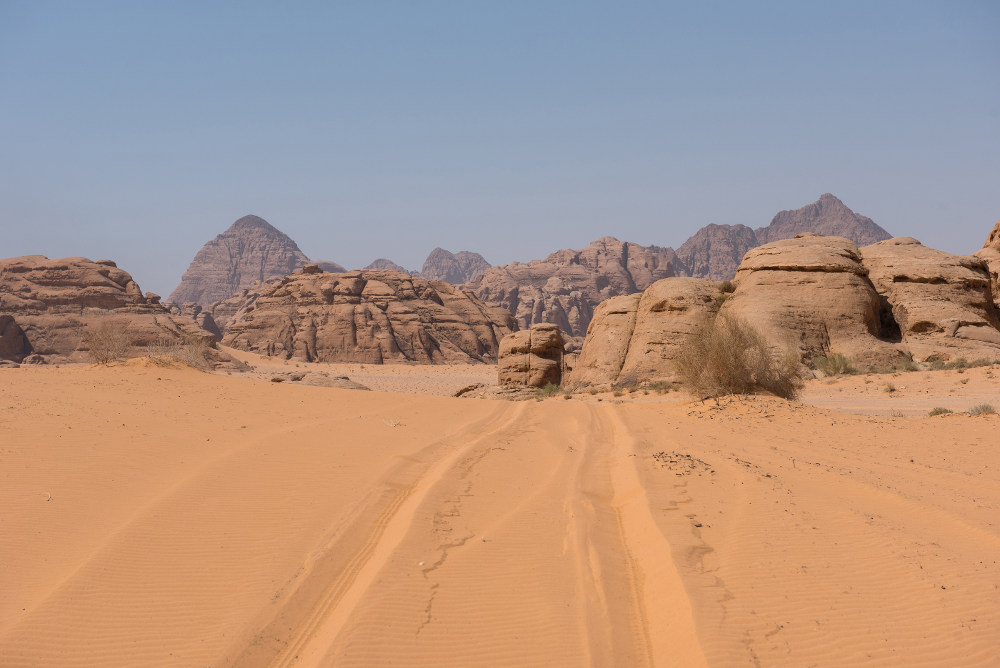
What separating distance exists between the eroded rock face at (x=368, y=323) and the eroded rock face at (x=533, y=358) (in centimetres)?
2768

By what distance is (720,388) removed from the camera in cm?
1417

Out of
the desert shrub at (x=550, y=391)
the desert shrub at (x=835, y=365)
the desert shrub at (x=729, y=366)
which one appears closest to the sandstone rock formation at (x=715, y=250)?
the desert shrub at (x=550, y=391)

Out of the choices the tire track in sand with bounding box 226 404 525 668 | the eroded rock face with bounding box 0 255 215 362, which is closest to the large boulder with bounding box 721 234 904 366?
the tire track in sand with bounding box 226 404 525 668

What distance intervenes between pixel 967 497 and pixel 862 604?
3.72 m

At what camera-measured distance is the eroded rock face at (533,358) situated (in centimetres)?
2642

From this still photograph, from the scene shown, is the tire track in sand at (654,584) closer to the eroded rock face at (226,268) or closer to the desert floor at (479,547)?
the desert floor at (479,547)

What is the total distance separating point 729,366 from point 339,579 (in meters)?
A: 11.5

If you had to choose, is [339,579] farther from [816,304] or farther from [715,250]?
[715,250]

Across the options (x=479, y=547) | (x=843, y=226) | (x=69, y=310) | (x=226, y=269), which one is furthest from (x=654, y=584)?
(x=843, y=226)

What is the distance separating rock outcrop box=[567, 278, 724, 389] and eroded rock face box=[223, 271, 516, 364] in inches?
1200

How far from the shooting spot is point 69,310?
48.4 metres

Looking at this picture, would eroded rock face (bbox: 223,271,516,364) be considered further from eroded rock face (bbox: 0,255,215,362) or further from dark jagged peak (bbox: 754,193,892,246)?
dark jagged peak (bbox: 754,193,892,246)

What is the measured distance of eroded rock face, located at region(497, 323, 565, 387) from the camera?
1040 inches

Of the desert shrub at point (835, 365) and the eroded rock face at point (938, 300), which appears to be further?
the eroded rock face at point (938, 300)
